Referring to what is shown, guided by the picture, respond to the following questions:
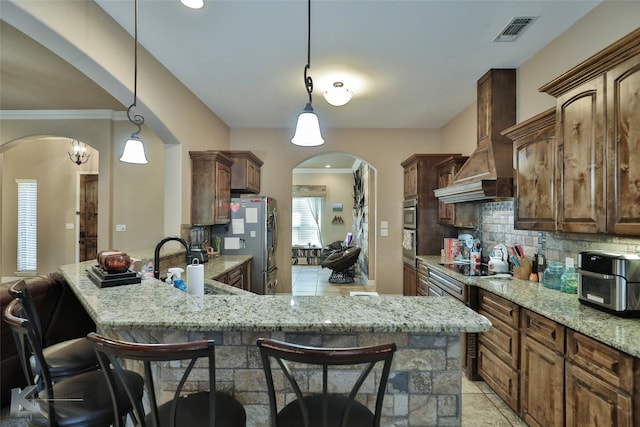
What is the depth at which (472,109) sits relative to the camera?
4340 millimetres

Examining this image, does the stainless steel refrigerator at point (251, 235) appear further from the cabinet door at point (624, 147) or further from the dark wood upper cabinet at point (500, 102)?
the cabinet door at point (624, 147)

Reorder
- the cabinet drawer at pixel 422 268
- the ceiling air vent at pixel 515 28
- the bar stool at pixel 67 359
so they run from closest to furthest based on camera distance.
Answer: the bar stool at pixel 67 359 < the ceiling air vent at pixel 515 28 < the cabinet drawer at pixel 422 268

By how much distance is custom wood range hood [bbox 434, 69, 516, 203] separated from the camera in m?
3.08

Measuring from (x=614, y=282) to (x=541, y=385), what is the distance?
793mm

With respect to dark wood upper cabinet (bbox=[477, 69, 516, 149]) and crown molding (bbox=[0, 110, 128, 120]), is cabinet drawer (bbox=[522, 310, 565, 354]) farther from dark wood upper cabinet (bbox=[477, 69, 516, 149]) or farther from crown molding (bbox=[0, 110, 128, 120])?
crown molding (bbox=[0, 110, 128, 120])

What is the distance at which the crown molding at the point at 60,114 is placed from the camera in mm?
4984

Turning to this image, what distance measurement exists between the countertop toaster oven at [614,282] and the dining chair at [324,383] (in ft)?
4.81

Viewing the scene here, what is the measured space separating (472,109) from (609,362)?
361 cm

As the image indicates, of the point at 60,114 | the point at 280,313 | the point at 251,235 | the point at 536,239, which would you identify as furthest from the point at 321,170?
the point at 280,313

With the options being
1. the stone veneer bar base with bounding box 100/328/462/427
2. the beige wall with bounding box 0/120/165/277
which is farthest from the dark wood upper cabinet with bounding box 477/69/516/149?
the beige wall with bounding box 0/120/165/277

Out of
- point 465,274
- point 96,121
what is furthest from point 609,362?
point 96,121

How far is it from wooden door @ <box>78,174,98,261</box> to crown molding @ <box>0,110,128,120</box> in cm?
175

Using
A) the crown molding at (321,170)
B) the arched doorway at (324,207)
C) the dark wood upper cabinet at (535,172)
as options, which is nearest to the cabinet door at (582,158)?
the dark wood upper cabinet at (535,172)

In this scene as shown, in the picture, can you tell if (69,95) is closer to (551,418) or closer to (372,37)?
(372,37)
